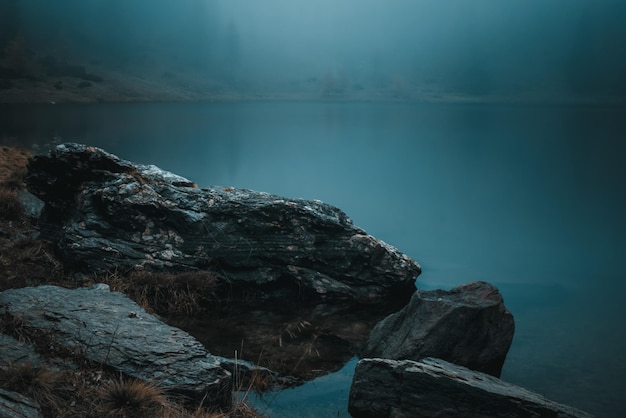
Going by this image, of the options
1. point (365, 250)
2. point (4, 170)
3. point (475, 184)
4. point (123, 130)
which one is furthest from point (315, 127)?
point (365, 250)

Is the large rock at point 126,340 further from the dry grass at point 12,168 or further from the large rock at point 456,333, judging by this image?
the dry grass at point 12,168

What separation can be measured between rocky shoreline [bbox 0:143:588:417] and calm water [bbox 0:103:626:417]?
3.39ft

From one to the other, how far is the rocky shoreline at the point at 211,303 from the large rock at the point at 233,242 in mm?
32

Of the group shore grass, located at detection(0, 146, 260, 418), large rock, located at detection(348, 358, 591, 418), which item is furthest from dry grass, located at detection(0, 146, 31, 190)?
large rock, located at detection(348, 358, 591, 418)

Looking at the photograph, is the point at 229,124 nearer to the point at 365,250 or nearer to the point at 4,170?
the point at 4,170

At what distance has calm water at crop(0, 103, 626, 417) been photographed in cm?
973

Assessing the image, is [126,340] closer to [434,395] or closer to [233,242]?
[434,395]

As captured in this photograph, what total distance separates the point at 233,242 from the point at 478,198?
22.2 m

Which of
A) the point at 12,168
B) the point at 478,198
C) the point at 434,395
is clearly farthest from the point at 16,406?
the point at 478,198

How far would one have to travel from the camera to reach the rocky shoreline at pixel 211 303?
6543 mm

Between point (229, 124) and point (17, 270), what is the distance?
63.2 meters

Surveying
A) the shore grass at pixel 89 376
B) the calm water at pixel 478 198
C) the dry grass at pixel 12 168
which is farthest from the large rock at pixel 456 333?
the dry grass at pixel 12 168

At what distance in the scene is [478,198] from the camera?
30.9 meters

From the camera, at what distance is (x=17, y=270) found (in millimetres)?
10531
